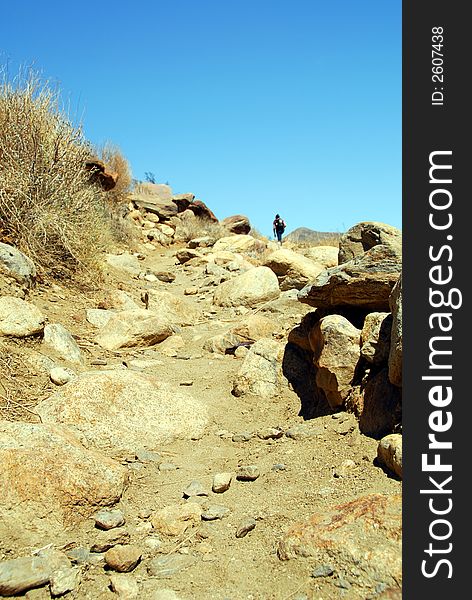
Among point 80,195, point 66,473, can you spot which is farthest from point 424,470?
point 80,195

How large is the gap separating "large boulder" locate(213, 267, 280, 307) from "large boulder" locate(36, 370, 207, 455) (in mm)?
3391

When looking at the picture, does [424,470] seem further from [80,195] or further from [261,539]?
[80,195]

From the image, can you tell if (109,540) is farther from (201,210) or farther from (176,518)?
(201,210)

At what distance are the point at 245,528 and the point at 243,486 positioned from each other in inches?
20.8

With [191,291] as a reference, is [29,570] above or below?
below

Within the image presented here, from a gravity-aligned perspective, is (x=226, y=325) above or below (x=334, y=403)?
above

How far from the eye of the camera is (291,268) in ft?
27.8

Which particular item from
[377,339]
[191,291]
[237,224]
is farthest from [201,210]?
[377,339]

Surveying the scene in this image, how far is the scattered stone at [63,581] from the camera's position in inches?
82.4

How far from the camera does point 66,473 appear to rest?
2680 millimetres

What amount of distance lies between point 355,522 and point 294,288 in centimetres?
576

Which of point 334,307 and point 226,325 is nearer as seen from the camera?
point 334,307

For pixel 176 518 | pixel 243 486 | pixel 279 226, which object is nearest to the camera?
pixel 176 518

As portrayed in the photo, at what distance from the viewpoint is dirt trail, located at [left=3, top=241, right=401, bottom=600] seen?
A: 210 cm
